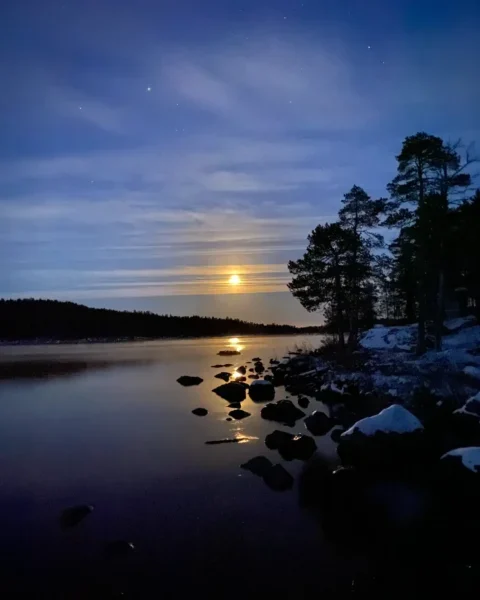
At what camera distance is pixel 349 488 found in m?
13.6

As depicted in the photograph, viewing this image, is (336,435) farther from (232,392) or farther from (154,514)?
(232,392)

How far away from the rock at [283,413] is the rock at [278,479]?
8198 mm

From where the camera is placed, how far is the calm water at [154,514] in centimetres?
913

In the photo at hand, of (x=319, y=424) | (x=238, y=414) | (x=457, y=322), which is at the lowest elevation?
(x=238, y=414)

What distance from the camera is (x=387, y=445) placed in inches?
606

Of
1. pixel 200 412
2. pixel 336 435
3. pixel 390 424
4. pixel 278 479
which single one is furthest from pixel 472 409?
pixel 200 412

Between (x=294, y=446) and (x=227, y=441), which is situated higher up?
(x=294, y=446)

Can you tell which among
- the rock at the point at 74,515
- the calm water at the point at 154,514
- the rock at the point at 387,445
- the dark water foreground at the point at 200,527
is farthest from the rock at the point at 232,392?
the rock at the point at 74,515

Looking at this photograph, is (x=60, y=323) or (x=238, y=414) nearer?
(x=238, y=414)

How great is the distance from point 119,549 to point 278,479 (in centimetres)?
531

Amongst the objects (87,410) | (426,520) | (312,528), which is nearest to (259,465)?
(312,528)

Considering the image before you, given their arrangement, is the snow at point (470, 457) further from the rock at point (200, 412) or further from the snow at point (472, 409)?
the rock at point (200, 412)

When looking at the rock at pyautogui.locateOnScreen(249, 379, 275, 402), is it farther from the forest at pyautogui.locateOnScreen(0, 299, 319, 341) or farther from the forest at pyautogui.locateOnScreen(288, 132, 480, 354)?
the forest at pyautogui.locateOnScreen(0, 299, 319, 341)

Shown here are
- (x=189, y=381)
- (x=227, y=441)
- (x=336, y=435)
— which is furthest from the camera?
(x=189, y=381)
